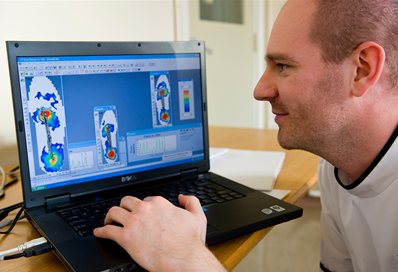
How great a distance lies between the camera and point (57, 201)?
2.58ft

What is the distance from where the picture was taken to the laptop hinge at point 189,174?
95 centimetres

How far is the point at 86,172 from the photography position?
2.70 feet

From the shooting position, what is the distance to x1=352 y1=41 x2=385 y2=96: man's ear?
0.73m

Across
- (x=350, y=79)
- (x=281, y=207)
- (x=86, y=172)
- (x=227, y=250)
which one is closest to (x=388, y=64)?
(x=350, y=79)

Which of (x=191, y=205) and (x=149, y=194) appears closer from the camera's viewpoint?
(x=191, y=205)

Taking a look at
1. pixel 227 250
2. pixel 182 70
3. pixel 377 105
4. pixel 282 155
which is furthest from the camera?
pixel 282 155

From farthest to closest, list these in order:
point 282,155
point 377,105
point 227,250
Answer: point 282,155, point 377,105, point 227,250

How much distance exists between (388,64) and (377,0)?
0.11 metres

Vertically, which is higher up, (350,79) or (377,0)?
(377,0)

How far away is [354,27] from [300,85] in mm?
132

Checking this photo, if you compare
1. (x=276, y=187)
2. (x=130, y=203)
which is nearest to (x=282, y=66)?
(x=276, y=187)

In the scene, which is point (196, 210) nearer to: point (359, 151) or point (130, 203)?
point (130, 203)

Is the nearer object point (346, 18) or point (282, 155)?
point (346, 18)

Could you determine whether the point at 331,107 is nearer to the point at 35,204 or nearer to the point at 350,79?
the point at 350,79
